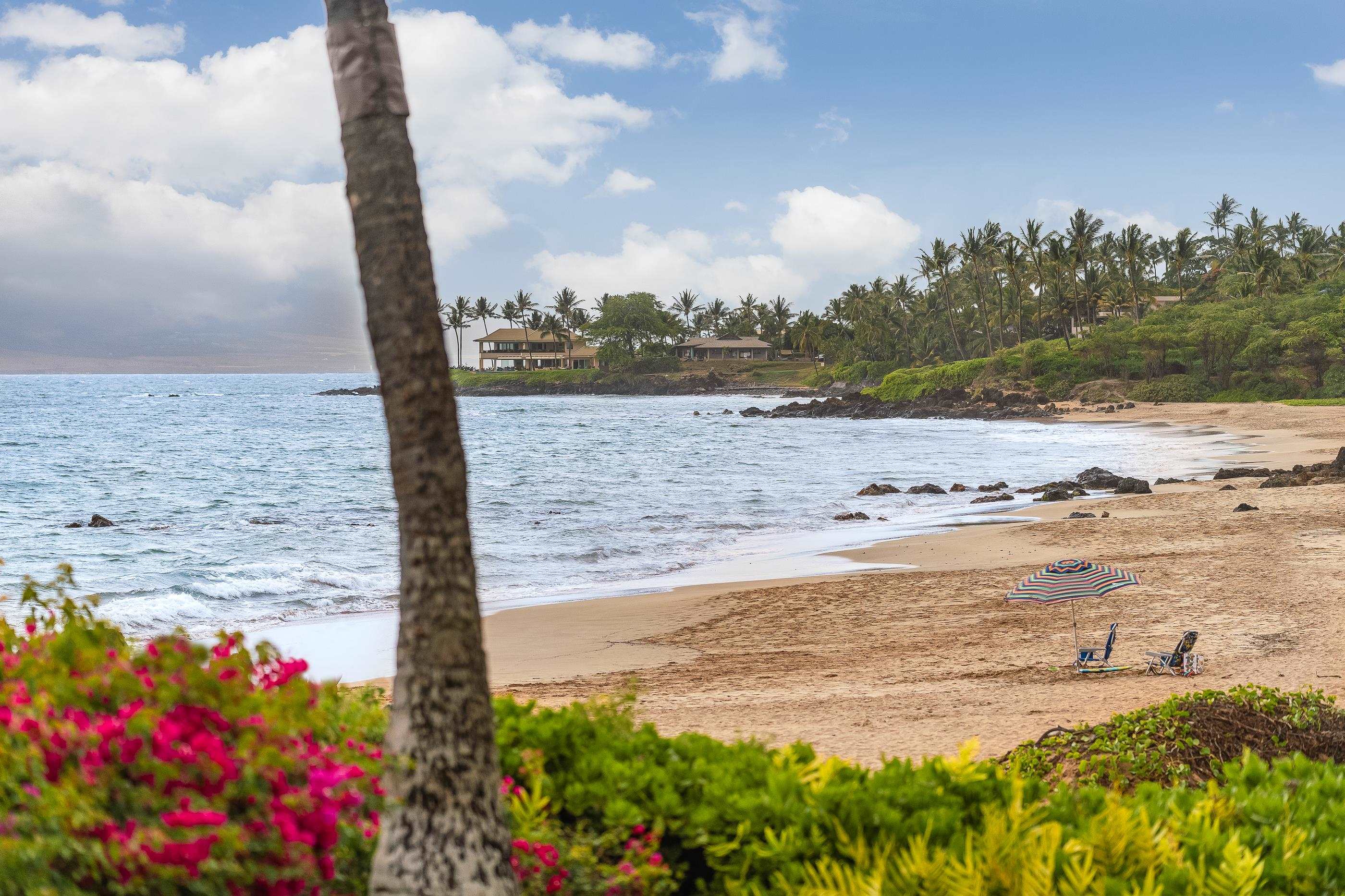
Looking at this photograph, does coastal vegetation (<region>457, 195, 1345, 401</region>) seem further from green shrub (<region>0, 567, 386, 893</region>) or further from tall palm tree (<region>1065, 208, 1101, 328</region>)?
green shrub (<region>0, 567, 386, 893</region>)

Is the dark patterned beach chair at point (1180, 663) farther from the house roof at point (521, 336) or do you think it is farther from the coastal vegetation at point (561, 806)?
the house roof at point (521, 336)

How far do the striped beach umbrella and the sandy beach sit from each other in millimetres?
685

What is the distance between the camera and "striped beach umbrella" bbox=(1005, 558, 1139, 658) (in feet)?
33.8

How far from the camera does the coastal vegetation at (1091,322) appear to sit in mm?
65438

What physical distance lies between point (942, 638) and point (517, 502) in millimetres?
21522

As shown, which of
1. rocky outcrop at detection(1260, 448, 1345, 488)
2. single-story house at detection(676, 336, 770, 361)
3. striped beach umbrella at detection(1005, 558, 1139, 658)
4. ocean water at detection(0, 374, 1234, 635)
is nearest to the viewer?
striped beach umbrella at detection(1005, 558, 1139, 658)

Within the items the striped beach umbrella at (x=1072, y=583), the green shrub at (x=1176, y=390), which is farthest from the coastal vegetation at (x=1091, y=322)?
the striped beach umbrella at (x=1072, y=583)

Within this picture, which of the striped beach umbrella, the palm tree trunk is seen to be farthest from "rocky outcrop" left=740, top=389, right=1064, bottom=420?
the palm tree trunk

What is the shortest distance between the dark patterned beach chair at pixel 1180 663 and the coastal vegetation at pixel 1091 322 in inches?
2397

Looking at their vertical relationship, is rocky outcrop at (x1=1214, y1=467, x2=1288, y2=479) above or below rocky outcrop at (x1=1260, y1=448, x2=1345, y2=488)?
below

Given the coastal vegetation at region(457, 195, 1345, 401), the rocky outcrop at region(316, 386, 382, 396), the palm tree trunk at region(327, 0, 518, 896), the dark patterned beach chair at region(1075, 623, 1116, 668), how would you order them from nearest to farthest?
the palm tree trunk at region(327, 0, 518, 896)
the dark patterned beach chair at region(1075, 623, 1116, 668)
the coastal vegetation at region(457, 195, 1345, 401)
the rocky outcrop at region(316, 386, 382, 396)

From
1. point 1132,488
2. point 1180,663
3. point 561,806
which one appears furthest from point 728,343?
point 561,806

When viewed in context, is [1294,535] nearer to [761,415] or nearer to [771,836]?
[771,836]

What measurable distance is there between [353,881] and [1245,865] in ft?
8.94
